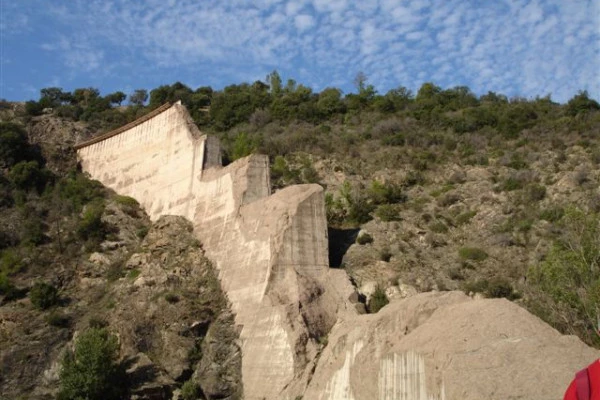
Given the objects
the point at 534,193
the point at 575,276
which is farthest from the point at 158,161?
the point at 534,193

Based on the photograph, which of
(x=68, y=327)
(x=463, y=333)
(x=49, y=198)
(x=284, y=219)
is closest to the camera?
(x=463, y=333)

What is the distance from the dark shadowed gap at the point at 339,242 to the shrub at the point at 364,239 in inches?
8.4

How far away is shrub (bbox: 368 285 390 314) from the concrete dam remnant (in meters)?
1.18

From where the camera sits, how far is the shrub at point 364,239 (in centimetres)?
2563

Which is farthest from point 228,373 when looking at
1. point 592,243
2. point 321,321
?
point 592,243

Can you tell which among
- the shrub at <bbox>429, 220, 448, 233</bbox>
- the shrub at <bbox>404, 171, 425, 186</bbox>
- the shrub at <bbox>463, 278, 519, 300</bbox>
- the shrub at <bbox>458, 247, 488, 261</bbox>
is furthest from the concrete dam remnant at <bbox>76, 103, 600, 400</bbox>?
the shrub at <bbox>404, 171, 425, 186</bbox>

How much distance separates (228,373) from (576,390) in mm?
15674

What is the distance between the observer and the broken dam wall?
1748 centimetres

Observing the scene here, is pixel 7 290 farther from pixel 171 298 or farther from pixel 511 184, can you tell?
pixel 511 184

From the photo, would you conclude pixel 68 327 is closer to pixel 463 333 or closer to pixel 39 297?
pixel 39 297

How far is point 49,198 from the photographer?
3133 centimetres

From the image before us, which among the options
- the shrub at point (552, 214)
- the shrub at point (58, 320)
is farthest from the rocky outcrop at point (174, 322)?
the shrub at point (552, 214)

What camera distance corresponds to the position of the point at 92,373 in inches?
722

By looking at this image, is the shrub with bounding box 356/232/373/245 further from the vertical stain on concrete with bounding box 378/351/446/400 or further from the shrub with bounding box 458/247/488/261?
the vertical stain on concrete with bounding box 378/351/446/400
